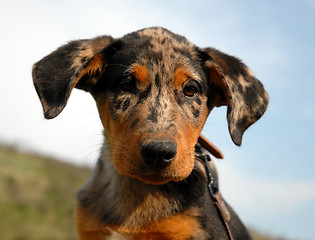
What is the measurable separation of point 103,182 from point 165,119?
1294 mm

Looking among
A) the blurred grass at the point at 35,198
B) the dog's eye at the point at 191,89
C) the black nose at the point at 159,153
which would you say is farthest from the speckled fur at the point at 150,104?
the blurred grass at the point at 35,198

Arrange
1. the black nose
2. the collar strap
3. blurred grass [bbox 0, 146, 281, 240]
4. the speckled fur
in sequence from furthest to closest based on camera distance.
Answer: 1. blurred grass [bbox 0, 146, 281, 240]
2. the collar strap
3. the speckled fur
4. the black nose

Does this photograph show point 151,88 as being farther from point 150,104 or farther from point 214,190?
point 214,190

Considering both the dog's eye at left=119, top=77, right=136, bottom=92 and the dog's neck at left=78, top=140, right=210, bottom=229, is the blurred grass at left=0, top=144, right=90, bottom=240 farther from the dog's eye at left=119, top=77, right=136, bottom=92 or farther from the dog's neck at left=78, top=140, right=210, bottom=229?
the dog's eye at left=119, top=77, right=136, bottom=92

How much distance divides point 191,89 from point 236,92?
432 millimetres

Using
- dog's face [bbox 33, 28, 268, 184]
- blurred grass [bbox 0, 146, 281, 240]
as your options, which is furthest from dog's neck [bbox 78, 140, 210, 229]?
blurred grass [bbox 0, 146, 281, 240]

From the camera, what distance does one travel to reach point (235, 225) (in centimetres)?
442

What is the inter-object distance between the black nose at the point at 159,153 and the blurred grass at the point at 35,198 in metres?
22.3

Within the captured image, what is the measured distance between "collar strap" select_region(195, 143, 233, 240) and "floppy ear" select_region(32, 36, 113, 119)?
53.2 inches

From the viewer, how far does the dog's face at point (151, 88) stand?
3.58 metres

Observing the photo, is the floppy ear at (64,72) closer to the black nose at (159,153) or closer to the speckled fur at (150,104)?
the speckled fur at (150,104)

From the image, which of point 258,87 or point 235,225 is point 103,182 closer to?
point 235,225

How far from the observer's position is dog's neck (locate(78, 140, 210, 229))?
4016 mm

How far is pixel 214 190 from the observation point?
432 centimetres
